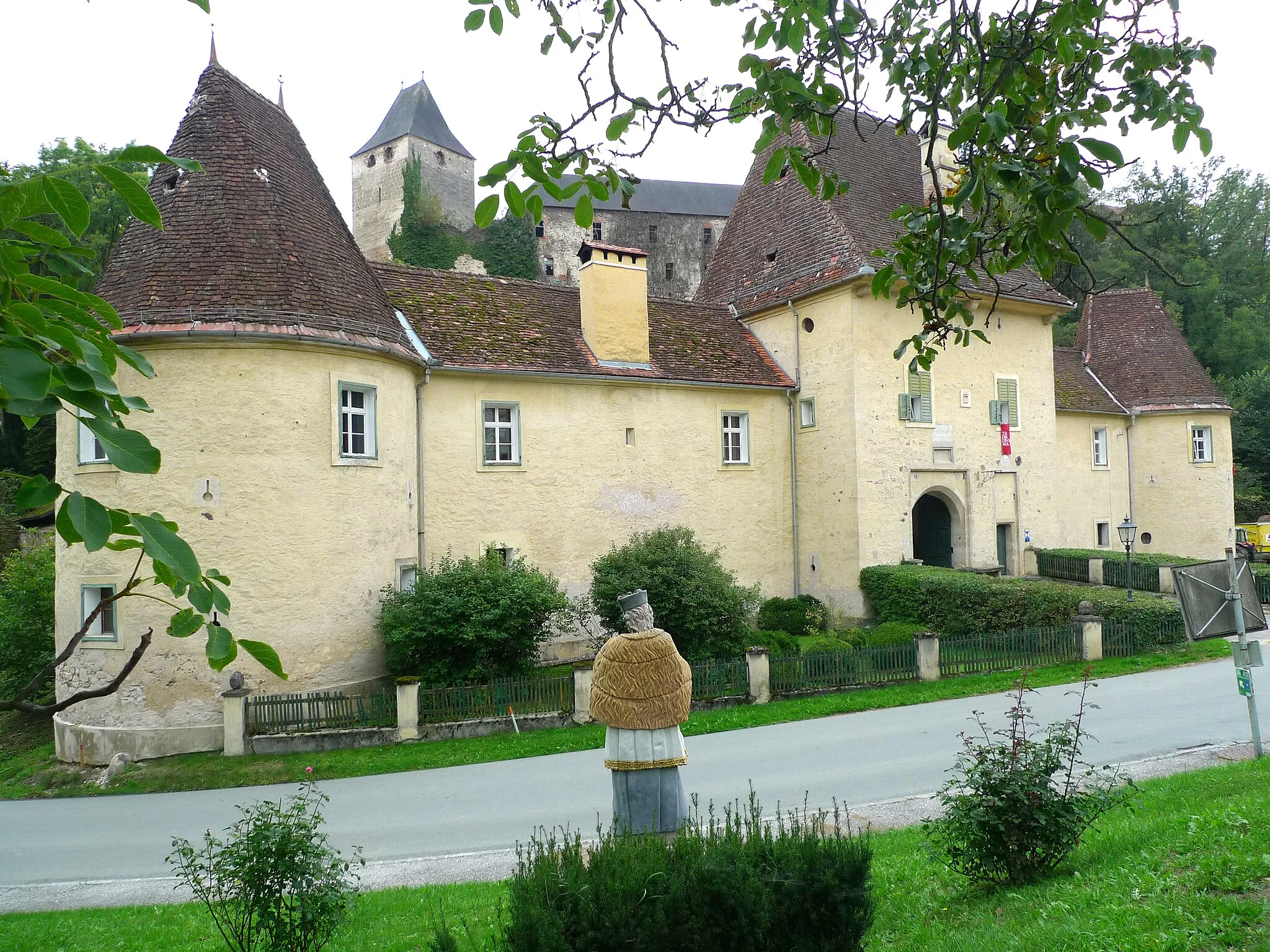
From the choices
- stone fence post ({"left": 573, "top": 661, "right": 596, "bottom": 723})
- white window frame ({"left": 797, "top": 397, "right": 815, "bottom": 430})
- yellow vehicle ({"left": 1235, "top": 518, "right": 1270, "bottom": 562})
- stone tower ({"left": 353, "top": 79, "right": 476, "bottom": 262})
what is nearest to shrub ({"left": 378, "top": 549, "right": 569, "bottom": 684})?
stone fence post ({"left": 573, "top": 661, "right": 596, "bottom": 723})

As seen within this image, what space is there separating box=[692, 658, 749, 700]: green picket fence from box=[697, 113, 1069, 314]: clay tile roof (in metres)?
10.7

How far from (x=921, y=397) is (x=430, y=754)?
15.6 m

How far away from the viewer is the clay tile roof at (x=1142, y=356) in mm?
30328

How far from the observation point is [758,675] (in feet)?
51.0

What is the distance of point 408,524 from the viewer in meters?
17.5

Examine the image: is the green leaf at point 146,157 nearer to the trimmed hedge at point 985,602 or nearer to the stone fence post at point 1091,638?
the stone fence post at point 1091,638

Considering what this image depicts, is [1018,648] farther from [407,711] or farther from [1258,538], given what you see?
[1258,538]

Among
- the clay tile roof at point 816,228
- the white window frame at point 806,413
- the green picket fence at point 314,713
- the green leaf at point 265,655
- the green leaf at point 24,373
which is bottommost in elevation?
the green picket fence at point 314,713

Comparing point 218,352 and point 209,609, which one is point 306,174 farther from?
point 209,609

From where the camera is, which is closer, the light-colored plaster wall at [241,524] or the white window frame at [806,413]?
the light-colored plaster wall at [241,524]

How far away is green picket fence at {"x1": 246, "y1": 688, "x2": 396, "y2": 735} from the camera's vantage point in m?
14.1

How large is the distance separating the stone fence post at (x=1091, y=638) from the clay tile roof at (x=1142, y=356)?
53.5ft

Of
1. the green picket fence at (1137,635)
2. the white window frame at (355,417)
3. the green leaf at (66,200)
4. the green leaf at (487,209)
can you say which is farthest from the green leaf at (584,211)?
the green picket fence at (1137,635)

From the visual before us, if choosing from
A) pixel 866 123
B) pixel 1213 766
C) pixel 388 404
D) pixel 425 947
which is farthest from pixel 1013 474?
pixel 425 947
